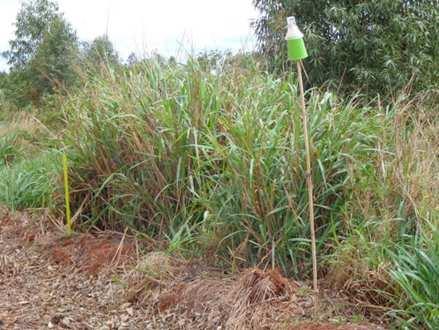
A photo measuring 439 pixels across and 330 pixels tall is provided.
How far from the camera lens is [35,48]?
20062 mm

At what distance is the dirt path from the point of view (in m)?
3.02

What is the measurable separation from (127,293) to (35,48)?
60.1ft

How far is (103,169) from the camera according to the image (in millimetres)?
4578

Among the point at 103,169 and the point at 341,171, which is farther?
the point at 103,169

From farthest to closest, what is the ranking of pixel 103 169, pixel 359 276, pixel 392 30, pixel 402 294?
1. pixel 392 30
2. pixel 103 169
3. pixel 359 276
4. pixel 402 294

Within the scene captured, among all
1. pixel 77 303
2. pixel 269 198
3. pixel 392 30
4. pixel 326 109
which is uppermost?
pixel 392 30

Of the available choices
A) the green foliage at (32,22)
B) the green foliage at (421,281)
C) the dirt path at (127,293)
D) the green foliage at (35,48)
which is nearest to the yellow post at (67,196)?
the dirt path at (127,293)

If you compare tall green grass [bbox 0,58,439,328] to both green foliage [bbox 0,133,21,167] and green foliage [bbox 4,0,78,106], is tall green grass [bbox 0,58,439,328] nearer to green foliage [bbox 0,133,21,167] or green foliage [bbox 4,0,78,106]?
green foliage [bbox 0,133,21,167]

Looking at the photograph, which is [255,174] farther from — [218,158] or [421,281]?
[421,281]

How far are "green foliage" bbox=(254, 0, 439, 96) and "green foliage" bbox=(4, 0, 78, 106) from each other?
7531 mm

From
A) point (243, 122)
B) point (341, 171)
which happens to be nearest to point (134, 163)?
point (243, 122)

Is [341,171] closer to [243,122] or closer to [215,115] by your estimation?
[243,122]

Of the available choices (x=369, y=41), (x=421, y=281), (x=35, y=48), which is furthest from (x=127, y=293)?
(x=35, y=48)

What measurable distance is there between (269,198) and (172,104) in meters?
1.29
